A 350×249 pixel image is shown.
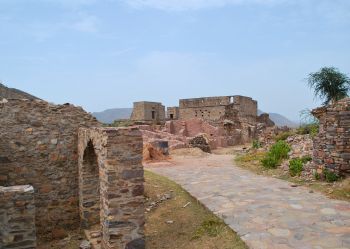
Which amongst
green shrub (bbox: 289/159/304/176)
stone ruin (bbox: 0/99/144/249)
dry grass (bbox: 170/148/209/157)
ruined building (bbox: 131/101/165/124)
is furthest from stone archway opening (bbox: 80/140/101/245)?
ruined building (bbox: 131/101/165/124)

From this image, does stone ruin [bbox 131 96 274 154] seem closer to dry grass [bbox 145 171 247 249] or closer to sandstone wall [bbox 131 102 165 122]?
sandstone wall [bbox 131 102 165 122]

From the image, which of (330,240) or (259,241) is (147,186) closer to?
(259,241)

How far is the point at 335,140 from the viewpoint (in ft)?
31.0

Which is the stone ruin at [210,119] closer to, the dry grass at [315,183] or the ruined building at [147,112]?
the ruined building at [147,112]

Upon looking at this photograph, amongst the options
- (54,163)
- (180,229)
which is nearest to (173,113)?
(54,163)

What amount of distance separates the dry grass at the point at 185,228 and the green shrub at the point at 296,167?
11.8 feet

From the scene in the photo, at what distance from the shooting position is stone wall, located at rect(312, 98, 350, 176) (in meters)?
9.21

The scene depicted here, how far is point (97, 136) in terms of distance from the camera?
6.77 m

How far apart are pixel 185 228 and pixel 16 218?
3.17 metres

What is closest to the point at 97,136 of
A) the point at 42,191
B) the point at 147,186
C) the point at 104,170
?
the point at 104,170

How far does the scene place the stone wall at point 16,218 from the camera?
6148mm

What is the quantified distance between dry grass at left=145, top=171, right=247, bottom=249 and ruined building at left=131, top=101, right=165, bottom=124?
28.5 meters

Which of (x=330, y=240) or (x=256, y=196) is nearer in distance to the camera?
(x=330, y=240)

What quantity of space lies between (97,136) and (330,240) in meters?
4.39
